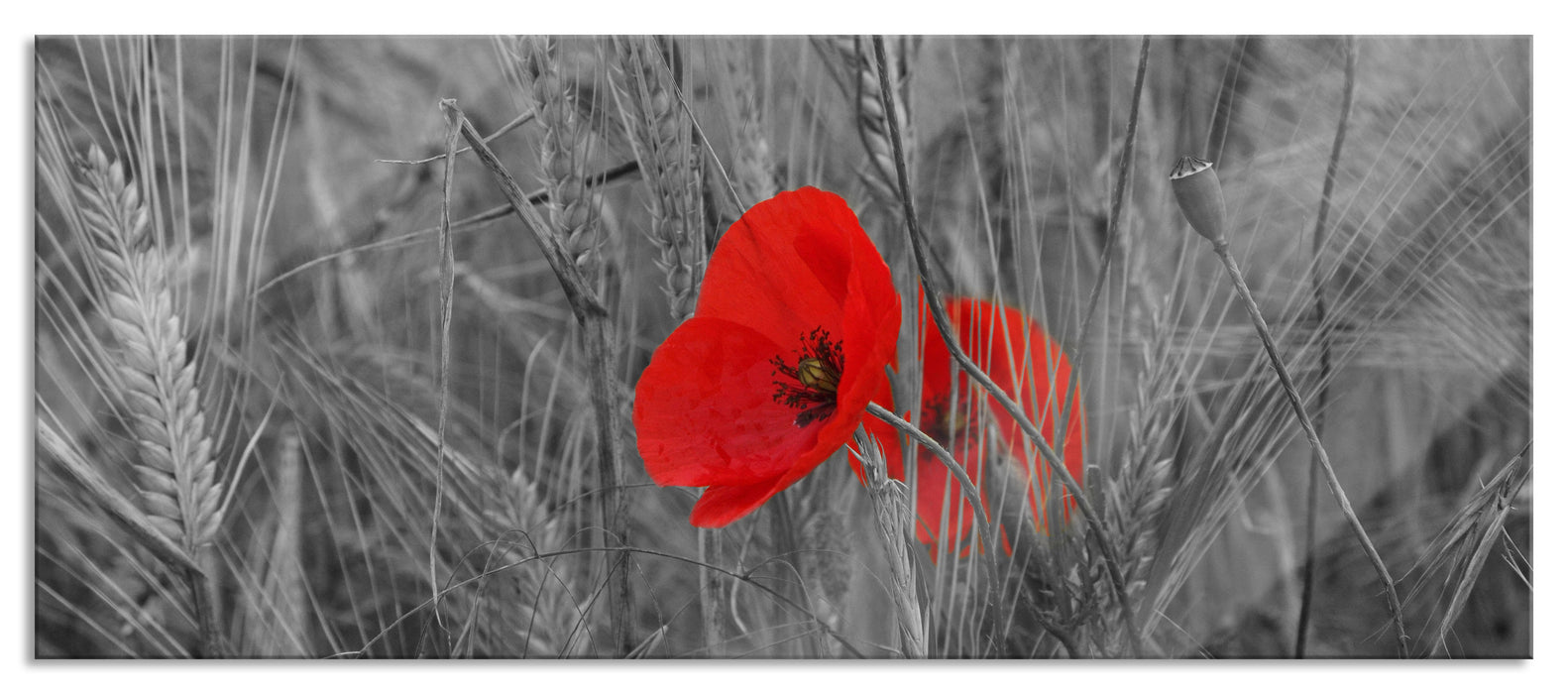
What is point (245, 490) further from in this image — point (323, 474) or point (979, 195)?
point (979, 195)

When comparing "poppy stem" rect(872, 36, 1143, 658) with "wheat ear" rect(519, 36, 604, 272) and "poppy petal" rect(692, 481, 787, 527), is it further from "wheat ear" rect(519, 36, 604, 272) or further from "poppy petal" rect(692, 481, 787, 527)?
"wheat ear" rect(519, 36, 604, 272)

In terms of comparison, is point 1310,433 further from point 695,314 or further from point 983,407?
point 695,314

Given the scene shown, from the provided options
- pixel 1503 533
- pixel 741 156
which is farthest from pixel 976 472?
pixel 1503 533

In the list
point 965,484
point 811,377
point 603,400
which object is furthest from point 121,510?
point 965,484

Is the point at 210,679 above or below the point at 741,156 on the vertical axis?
below

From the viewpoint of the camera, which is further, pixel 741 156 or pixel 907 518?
pixel 741 156

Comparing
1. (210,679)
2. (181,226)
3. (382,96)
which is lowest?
A: (210,679)

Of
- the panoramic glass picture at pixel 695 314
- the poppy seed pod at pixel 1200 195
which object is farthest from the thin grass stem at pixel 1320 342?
the poppy seed pod at pixel 1200 195
